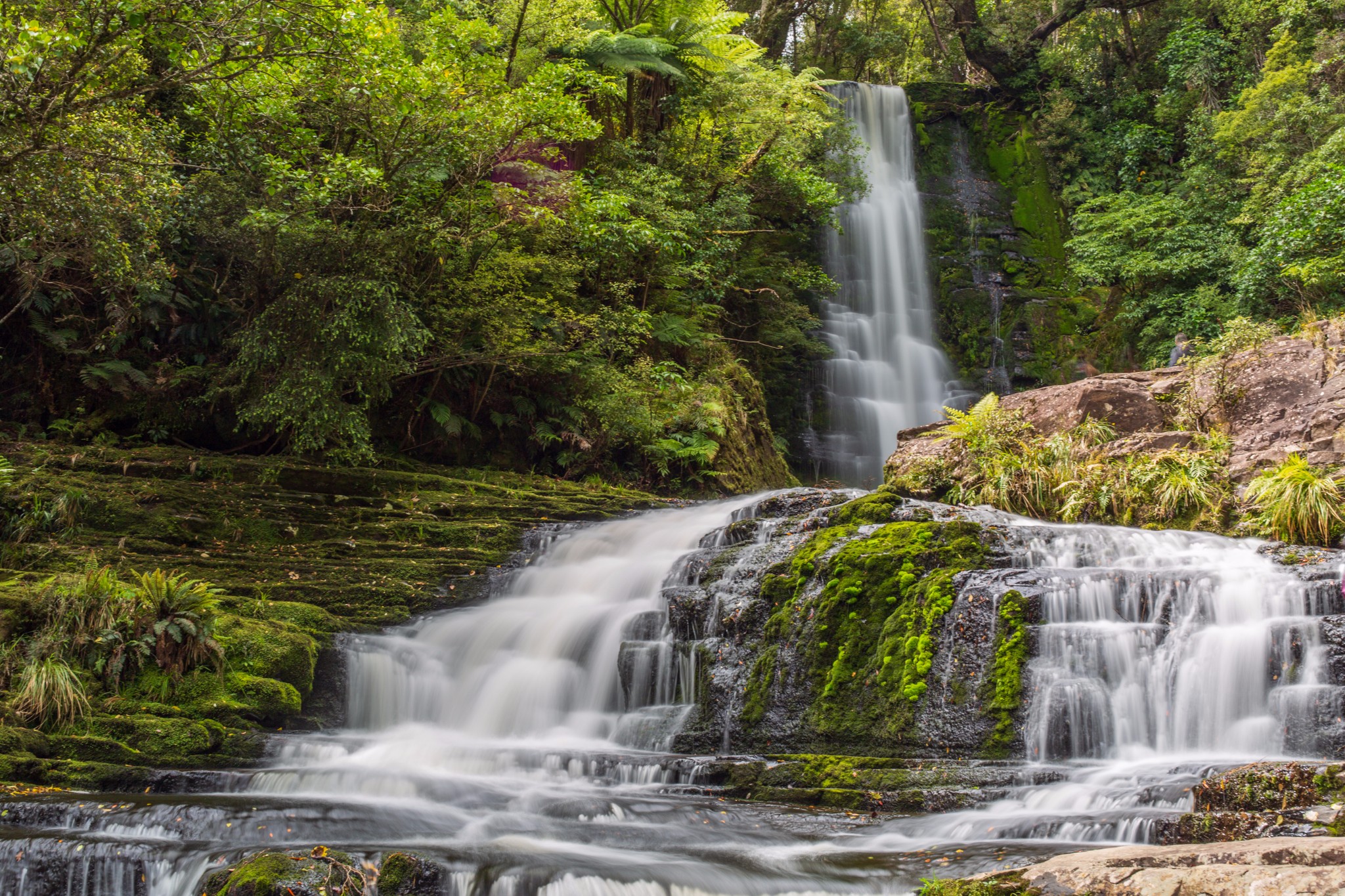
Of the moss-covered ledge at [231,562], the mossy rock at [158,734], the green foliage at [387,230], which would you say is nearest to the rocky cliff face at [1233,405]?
the green foliage at [387,230]

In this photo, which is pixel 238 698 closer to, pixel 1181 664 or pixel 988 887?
pixel 988 887

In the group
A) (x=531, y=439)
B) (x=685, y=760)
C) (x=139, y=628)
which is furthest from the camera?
(x=531, y=439)

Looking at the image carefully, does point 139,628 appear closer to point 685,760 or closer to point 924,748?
point 685,760

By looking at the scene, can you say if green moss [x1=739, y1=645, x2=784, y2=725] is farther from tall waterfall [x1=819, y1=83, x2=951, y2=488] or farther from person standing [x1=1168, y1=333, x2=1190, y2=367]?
person standing [x1=1168, y1=333, x2=1190, y2=367]

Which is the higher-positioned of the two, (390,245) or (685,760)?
(390,245)

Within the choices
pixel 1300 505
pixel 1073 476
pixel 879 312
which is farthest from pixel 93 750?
pixel 879 312

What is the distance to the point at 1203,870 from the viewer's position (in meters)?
3.46

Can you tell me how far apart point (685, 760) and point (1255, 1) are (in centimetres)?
2433

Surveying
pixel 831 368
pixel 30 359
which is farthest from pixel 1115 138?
pixel 30 359

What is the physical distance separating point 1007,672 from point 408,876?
489cm

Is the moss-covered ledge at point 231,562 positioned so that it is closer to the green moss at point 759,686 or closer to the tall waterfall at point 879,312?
the green moss at point 759,686

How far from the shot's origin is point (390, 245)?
1189cm

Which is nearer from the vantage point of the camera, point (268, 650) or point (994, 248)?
point (268, 650)

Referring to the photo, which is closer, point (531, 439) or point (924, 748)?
point (924, 748)
